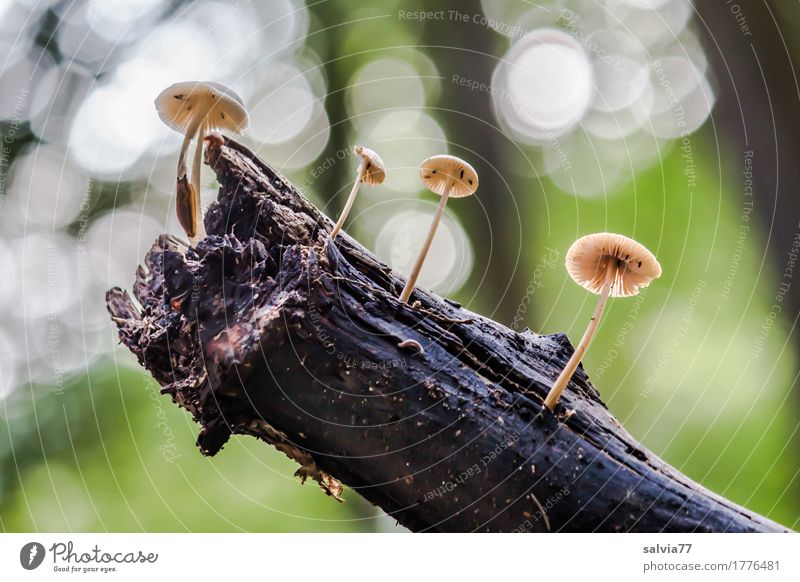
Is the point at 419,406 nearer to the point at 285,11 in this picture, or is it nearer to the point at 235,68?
the point at 235,68

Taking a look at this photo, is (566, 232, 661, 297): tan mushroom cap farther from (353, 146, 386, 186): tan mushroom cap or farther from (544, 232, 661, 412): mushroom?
(353, 146, 386, 186): tan mushroom cap

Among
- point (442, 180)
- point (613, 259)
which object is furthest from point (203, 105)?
point (613, 259)

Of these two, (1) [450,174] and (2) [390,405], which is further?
(1) [450,174]

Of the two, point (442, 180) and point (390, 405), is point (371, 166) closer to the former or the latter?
point (442, 180)

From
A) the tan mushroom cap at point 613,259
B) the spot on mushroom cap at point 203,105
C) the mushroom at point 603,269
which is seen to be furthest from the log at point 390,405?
the spot on mushroom cap at point 203,105

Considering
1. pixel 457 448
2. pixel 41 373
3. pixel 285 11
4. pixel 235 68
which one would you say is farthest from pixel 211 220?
pixel 285 11
